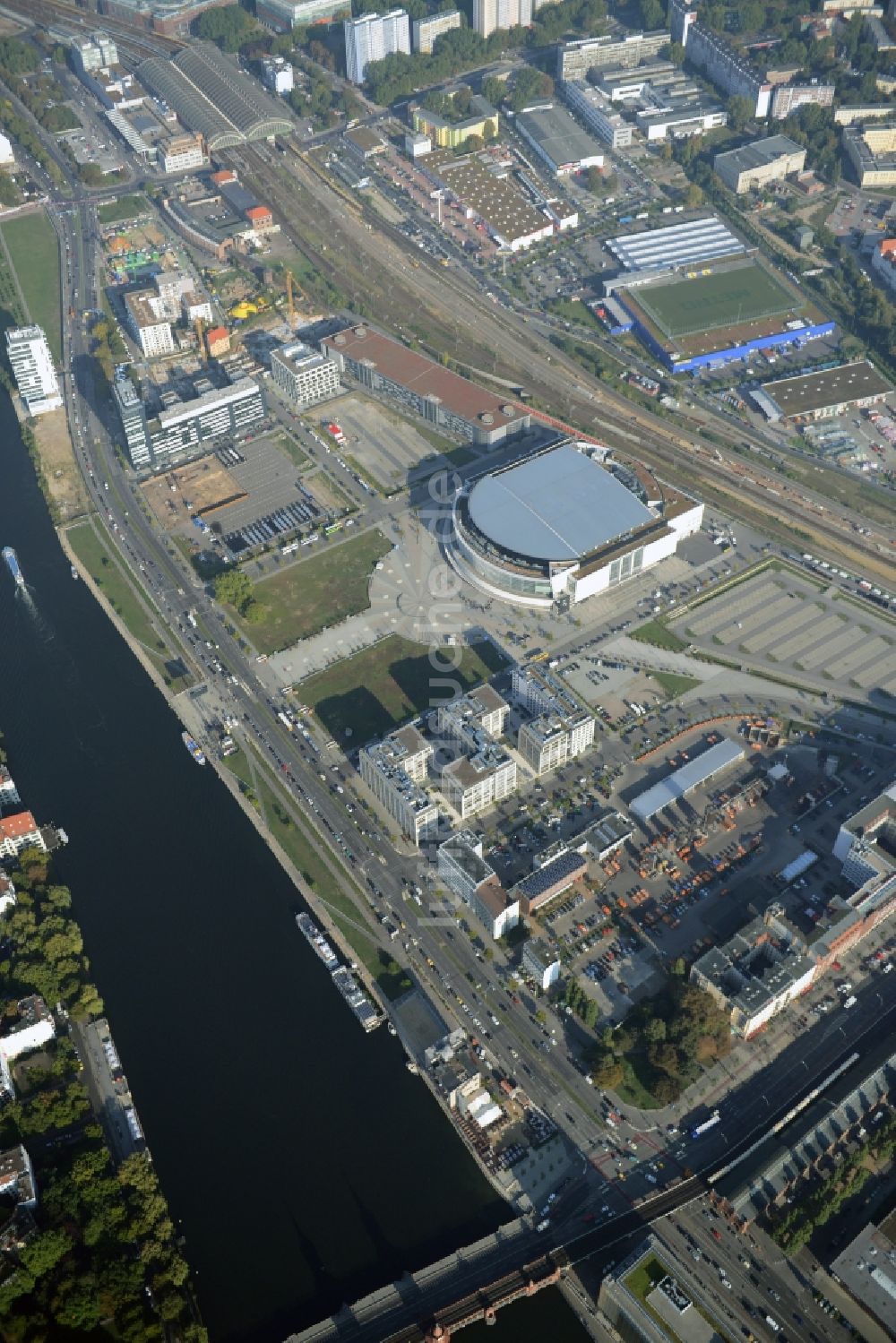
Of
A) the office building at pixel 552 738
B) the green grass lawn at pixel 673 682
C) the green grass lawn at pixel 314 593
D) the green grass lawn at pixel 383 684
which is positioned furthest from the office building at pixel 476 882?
the green grass lawn at pixel 314 593

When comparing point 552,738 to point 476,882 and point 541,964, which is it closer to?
point 476,882

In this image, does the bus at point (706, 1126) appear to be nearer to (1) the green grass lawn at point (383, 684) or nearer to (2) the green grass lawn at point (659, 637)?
(1) the green grass lawn at point (383, 684)

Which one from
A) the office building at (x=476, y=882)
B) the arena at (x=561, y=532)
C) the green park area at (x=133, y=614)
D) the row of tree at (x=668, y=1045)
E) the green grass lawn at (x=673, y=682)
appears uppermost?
the arena at (x=561, y=532)

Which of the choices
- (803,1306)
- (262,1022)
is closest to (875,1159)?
(803,1306)

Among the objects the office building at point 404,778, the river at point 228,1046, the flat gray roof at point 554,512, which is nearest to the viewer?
the river at point 228,1046

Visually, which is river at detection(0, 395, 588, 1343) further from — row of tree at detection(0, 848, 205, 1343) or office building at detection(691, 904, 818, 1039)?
office building at detection(691, 904, 818, 1039)

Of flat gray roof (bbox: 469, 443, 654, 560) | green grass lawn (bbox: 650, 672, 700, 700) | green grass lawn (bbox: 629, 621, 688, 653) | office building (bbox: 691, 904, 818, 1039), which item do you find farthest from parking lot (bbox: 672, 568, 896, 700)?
office building (bbox: 691, 904, 818, 1039)

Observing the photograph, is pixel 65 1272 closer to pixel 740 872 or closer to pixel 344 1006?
pixel 344 1006
